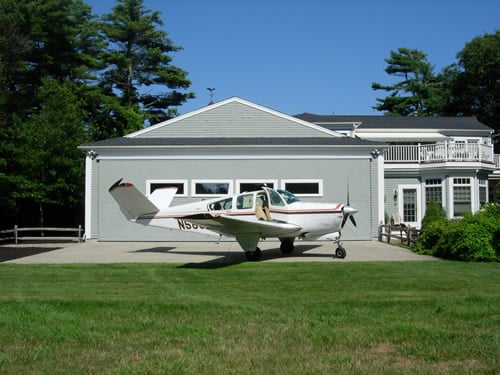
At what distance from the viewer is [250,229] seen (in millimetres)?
15016

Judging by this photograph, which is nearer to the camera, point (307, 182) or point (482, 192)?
point (307, 182)

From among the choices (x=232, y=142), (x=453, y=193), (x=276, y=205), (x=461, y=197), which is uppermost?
(x=232, y=142)

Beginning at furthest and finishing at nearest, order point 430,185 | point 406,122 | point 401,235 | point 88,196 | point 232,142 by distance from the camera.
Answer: point 406,122 < point 430,185 < point 232,142 < point 88,196 < point 401,235

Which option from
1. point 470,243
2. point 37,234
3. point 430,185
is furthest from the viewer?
point 430,185

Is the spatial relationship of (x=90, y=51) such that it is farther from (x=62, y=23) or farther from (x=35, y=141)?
(x=35, y=141)

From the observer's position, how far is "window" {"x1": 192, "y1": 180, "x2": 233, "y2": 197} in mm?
21438

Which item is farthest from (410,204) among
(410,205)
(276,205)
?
(276,205)

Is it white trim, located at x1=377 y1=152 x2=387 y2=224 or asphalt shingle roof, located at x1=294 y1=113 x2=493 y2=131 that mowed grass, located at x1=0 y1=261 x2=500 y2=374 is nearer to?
white trim, located at x1=377 y1=152 x2=387 y2=224

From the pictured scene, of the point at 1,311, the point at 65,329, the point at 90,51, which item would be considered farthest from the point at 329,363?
the point at 90,51

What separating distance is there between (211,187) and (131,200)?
5.24 meters

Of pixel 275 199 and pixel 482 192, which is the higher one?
pixel 482 192

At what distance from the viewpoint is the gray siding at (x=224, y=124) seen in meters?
23.4

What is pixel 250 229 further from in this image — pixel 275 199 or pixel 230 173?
pixel 230 173

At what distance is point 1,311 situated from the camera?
8.10 metres
